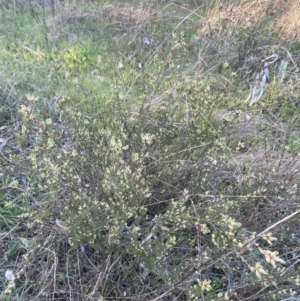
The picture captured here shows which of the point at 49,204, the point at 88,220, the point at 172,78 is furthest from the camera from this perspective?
the point at 172,78

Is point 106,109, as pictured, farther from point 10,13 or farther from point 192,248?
point 10,13

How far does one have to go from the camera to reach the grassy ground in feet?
5.71

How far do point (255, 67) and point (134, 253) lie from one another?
6.31 feet

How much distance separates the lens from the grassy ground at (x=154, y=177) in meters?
1.74

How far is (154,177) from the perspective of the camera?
6.50 feet

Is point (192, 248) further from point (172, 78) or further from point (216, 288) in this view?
point (172, 78)

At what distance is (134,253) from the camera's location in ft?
5.83

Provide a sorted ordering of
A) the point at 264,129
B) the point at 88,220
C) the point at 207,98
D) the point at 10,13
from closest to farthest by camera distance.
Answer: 1. the point at 88,220
2. the point at 207,98
3. the point at 264,129
4. the point at 10,13

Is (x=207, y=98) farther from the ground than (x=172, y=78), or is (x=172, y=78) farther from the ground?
(x=207, y=98)

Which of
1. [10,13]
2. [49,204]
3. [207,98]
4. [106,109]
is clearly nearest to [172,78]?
[106,109]

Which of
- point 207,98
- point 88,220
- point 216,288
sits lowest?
point 216,288

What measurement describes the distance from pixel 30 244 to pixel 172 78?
1.61 m

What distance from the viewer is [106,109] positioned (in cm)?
267

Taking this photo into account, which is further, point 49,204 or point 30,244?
point 49,204
